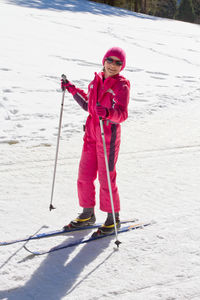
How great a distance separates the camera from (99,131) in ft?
10.2

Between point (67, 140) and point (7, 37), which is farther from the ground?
point (7, 37)

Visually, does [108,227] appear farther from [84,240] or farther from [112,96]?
[112,96]

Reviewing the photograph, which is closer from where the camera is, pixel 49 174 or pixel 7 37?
pixel 49 174

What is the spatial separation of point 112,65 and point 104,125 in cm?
45

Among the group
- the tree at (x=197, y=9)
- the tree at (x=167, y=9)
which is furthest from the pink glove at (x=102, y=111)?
the tree at (x=197, y=9)

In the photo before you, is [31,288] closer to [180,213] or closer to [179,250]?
[179,250]

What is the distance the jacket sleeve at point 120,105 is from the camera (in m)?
2.91

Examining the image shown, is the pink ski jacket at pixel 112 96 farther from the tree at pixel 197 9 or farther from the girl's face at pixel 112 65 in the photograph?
the tree at pixel 197 9

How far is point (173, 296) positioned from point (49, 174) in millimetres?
2212

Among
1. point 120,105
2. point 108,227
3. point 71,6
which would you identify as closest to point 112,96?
point 120,105

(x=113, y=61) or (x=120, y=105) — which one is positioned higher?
(x=113, y=61)

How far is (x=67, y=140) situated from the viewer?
543cm

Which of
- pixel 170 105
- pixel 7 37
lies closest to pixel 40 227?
pixel 170 105

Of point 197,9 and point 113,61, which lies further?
point 197,9
